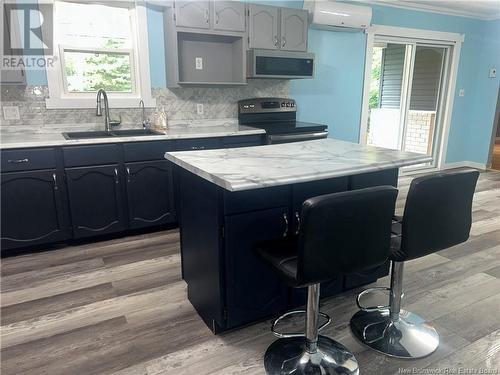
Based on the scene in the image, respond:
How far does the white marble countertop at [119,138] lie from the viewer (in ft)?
9.05

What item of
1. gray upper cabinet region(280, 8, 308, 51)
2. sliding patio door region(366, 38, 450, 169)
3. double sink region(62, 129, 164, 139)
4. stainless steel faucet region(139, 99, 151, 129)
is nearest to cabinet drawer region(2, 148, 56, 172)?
double sink region(62, 129, 164, 139)

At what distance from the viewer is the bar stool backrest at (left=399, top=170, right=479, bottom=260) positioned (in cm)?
154

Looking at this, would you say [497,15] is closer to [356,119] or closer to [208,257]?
[356,119]

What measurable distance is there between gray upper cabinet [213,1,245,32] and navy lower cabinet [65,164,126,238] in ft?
5.54

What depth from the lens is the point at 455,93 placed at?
576cm

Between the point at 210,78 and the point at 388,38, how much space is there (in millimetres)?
2719

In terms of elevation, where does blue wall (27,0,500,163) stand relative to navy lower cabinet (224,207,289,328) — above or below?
above


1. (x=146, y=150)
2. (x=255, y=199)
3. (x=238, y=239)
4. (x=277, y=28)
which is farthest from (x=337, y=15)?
(x=238, y=239)

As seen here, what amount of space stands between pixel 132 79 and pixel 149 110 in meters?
0.35

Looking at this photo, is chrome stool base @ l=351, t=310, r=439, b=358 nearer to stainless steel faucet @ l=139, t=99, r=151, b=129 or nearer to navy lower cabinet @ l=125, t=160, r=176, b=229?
navy lower cabinet @ l=125, t=160, r=176, b=229

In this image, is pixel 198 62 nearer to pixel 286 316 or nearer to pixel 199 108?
pixel 199 108

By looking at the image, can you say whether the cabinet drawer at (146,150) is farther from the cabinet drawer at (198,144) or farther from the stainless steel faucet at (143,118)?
the stainless steel faucet at (143,118)

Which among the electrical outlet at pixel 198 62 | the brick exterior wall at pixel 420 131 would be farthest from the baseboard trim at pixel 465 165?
the electrical outlet at pixel 198 62

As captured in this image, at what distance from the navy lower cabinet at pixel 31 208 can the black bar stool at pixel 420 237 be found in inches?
96.1
